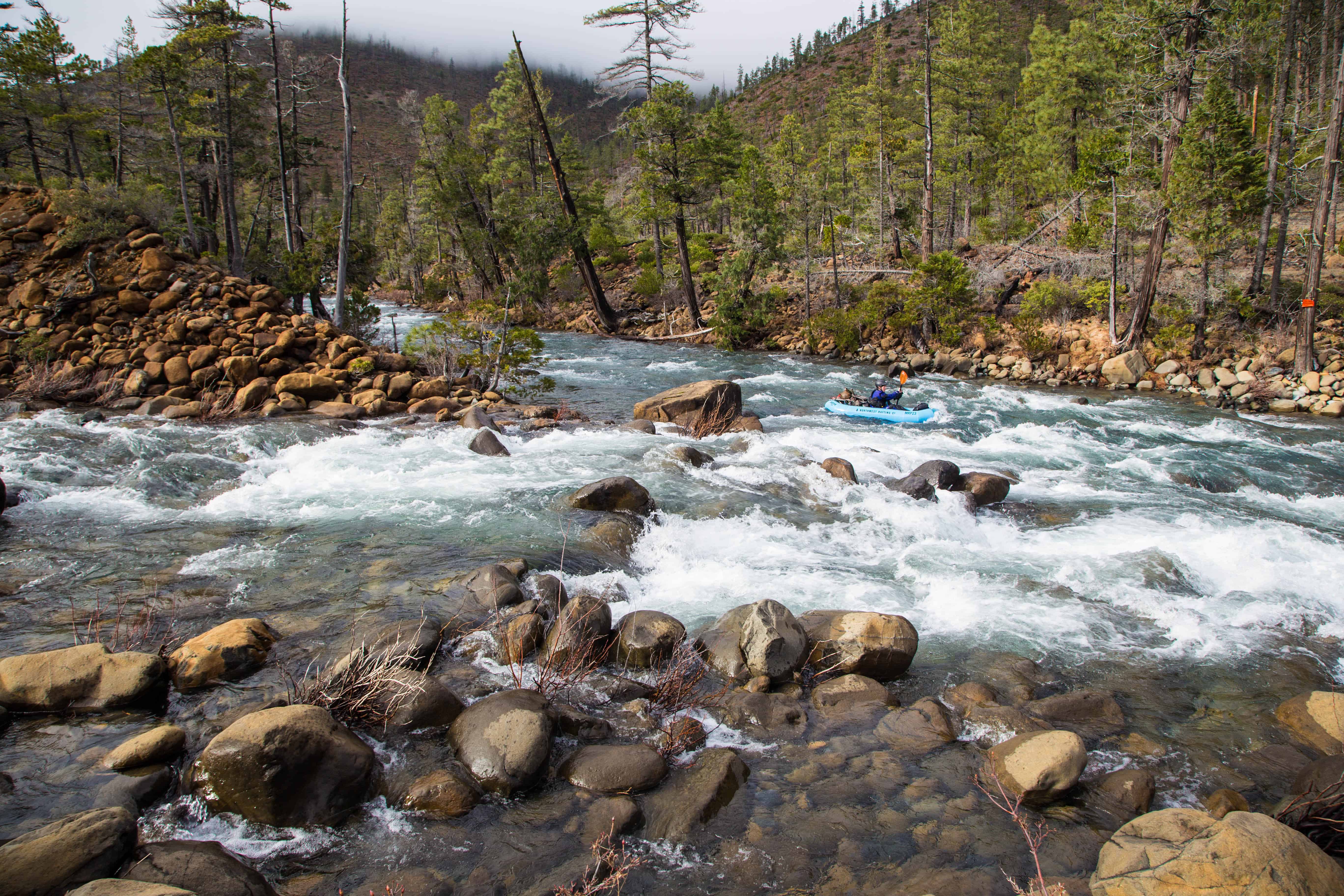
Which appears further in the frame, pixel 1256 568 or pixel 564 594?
pixel 1256 568

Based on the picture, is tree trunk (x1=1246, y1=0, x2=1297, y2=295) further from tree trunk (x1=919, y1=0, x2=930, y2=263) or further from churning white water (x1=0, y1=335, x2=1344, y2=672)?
tree trunk (x1=919, y1=0, x2=930, y2=263)

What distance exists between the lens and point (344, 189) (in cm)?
1698

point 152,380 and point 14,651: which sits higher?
point 152,380

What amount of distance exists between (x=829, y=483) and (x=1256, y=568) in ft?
17.4

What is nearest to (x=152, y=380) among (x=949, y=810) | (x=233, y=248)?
(x=233, y=248)

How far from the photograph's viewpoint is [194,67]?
→ 17906 mm

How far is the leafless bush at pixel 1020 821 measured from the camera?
3641mm

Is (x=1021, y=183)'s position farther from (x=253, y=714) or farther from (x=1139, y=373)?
(x=253, y=714)

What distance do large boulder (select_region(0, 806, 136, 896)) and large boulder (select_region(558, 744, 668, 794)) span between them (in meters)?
2.31

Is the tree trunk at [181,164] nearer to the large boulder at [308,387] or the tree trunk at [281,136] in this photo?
the tree trunk at [281,136]

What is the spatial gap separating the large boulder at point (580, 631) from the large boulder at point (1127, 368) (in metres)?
20.0

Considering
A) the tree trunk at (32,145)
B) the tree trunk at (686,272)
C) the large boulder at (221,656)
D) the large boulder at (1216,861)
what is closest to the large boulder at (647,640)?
the large boulder at (221,656)

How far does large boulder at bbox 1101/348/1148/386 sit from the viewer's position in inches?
782

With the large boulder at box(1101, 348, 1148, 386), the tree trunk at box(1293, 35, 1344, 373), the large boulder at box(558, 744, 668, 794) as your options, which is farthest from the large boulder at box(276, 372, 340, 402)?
the tree trunk at box(1293, 35, 1344, 373)
